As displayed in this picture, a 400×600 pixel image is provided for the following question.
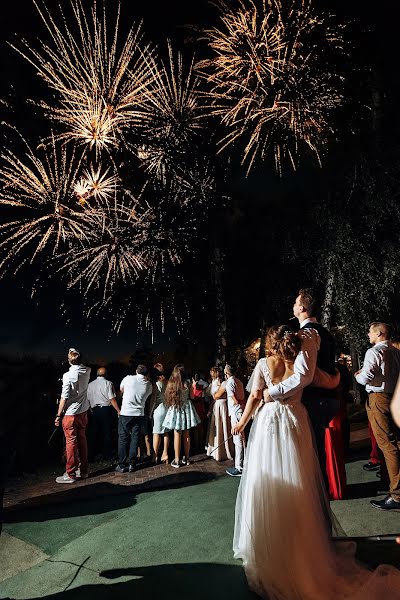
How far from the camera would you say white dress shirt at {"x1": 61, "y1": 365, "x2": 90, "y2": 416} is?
266 inches

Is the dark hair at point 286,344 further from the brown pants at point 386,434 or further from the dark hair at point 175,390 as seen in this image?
the dark hair at point 175,390

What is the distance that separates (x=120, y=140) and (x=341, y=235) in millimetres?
6712

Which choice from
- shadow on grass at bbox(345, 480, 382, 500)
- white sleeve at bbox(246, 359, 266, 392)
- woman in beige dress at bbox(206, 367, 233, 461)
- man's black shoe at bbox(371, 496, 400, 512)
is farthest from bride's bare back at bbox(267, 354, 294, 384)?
woman in beige dress at bbox(206, 367, 233, 461)

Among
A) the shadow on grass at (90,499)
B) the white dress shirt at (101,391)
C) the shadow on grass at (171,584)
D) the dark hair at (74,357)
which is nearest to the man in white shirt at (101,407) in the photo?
the white dress shirt at (101,391)

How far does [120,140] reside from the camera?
9.22m

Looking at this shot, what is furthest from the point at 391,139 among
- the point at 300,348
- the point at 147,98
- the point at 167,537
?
the point at 167,537

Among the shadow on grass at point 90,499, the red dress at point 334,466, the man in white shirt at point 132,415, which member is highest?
the man in white shirt at point 132,415

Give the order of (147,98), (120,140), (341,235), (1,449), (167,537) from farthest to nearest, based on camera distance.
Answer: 1. (341,235)
2. (120,140)
3. (147,98)
4. (167,537)
5. (1,449)

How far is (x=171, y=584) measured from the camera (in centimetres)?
341

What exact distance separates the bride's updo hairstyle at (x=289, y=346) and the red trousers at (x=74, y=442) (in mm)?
4361

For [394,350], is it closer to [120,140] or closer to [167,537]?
[167,537]

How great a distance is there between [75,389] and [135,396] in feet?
3.65

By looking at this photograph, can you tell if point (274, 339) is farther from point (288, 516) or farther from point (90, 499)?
point (90, 499)

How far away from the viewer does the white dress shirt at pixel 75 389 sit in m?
6.77
